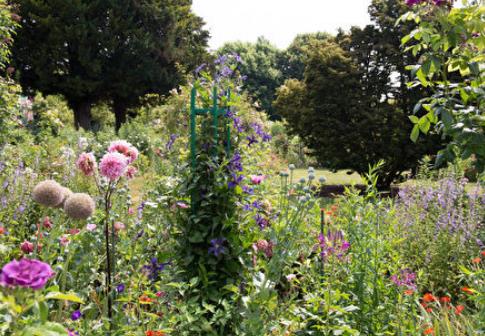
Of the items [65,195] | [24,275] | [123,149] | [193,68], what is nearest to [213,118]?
[123,149]

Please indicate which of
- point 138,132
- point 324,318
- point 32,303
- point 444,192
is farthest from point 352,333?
point 138,132

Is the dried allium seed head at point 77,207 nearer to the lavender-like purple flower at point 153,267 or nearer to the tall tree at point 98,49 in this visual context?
the lavender-like purple flower at point 153,267

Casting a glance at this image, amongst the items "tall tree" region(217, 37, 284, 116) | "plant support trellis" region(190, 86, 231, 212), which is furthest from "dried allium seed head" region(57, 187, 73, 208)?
"tall tree" region(217, 37, 284, 116)

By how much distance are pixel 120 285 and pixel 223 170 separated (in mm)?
928

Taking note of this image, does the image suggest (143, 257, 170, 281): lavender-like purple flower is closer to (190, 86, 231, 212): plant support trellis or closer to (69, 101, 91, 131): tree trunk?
(190, 86, 231, 212): plant support trellis

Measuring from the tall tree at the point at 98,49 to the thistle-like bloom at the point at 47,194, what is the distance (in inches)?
677

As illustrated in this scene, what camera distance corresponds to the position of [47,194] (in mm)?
2297

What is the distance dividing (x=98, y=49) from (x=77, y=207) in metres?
18.6

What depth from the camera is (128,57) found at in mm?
19609

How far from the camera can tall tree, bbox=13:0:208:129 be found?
18375 millimetres

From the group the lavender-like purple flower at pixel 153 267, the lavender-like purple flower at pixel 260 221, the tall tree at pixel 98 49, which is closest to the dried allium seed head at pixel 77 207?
the lavender-like purple flower at pixel 153 267

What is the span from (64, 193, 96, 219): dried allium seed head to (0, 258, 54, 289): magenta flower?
1.19 meters

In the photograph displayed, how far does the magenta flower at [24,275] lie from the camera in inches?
46.0

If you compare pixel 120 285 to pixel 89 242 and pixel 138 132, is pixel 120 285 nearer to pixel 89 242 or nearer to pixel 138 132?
pixel 89 242
